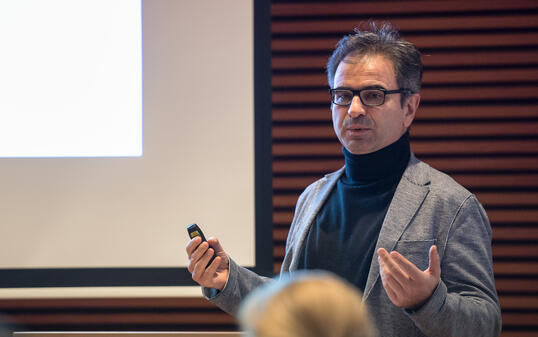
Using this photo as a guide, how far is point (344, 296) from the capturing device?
0.50 meters

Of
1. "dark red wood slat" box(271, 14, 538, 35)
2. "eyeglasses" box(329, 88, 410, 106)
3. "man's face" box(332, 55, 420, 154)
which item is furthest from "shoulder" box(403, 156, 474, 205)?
"dark red wood slat" box(271, 14, 538, 35)

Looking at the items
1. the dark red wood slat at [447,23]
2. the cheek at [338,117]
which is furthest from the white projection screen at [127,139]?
the cheek at [338,117]

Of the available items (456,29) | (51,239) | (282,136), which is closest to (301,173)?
(282,136)

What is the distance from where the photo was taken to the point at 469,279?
1283 millimetres

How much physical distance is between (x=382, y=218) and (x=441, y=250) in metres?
0.19

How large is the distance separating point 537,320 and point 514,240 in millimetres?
427

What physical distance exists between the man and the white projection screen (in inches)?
32.1

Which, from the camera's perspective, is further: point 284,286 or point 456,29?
point 456,29

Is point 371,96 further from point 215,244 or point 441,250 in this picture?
point 215,244

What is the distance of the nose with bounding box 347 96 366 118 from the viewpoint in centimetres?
146

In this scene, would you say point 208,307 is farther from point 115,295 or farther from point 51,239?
point 51,239

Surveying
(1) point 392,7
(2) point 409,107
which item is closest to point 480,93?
(1) point 392,7

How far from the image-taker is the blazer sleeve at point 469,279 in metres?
1.18

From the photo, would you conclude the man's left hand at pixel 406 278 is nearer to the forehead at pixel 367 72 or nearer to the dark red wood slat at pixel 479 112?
the forehead at pixel 367 72
